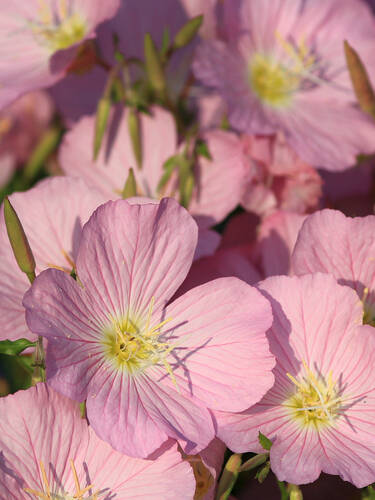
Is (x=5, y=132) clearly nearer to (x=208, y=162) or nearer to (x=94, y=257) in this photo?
(x=208, y=162)

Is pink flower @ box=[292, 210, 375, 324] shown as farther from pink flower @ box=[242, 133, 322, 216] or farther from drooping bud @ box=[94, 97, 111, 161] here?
drooping bud @ box=[94, 97, 111, 161]

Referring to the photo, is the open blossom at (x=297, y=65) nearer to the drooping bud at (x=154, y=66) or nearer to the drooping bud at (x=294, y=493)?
the drooping bud at (x=154, y=66)

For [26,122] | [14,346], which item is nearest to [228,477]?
[14,346]

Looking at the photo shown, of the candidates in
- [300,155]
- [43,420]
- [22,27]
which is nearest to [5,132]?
[22,27]

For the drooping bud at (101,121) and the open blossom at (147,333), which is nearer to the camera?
the open blossom at (147,333)

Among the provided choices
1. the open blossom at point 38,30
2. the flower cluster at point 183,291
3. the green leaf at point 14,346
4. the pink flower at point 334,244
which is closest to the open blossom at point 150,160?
the flower cluster at point 183,291

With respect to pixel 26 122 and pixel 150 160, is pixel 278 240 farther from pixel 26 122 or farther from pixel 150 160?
pixel 26 122
